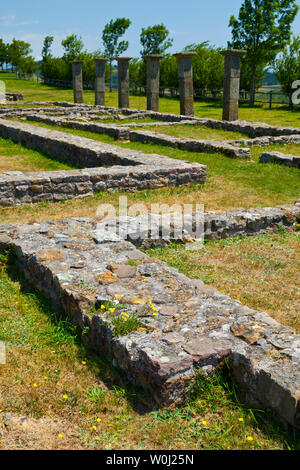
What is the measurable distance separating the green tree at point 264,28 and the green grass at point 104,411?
30.3 meters

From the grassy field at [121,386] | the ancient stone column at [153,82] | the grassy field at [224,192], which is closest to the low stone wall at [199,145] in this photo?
the grassy field at [224,192]

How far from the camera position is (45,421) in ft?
9.56

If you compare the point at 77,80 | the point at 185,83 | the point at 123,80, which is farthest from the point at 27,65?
the point at 185,83

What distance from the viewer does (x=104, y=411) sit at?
3.01 metres

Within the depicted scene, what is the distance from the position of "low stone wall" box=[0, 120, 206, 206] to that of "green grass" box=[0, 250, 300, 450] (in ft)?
15.9

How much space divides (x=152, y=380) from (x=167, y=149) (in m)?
10.8

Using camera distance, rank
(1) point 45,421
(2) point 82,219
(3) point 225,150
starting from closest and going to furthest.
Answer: (1) point 45,421 < (2) point 82,219 < (3) point 225,150

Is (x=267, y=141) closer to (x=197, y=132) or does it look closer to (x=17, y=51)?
(x=197, y=132)

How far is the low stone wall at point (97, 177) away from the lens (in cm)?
820

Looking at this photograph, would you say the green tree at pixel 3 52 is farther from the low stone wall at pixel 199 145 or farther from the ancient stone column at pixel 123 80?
the low stone wall at pixel 199 145

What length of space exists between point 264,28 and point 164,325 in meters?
31.3

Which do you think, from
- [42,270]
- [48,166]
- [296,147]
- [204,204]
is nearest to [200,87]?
[296,147]

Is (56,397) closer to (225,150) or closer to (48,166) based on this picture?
(48,166)

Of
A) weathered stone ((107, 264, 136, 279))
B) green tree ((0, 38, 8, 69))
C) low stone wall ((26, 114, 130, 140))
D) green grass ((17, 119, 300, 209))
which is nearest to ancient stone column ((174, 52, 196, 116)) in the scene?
low stone wall ((26, 114, 130, 140))
